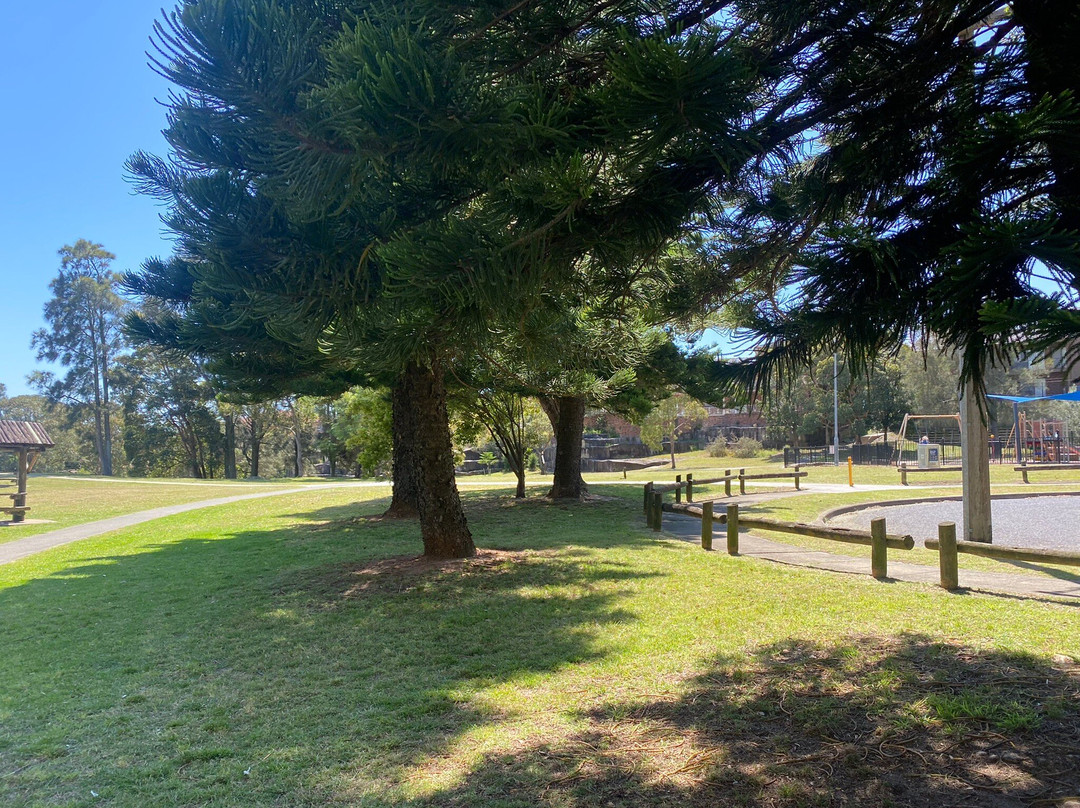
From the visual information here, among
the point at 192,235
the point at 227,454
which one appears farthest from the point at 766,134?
the point at 227,454

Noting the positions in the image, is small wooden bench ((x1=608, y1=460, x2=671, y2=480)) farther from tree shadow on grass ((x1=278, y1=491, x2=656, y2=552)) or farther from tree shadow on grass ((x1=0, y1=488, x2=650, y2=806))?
tree shadow on grass ((x1=0, y1=488, x2=650, y2=806))

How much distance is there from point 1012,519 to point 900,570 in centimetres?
738

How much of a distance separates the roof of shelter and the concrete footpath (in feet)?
51.8

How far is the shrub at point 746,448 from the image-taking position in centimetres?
4997

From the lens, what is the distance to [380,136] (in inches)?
130

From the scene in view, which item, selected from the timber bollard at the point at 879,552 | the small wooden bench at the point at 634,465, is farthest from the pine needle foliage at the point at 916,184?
the small wooden bench at the point at 634,465

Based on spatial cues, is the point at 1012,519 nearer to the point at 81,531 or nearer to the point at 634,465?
the point at 81,531

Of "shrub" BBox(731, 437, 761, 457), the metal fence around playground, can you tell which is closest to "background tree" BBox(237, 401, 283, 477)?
"shrub" BBox(731, 437, 761, 457)

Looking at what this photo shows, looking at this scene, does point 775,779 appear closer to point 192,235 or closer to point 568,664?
point 568,664

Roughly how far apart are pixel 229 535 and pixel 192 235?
10.9 meters

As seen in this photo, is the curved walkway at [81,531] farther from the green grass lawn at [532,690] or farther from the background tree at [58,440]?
the background tree at [58,440]

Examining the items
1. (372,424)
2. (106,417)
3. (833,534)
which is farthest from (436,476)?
(106,417)

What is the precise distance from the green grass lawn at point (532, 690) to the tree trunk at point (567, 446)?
10.0m

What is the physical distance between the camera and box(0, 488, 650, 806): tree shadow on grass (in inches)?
155
